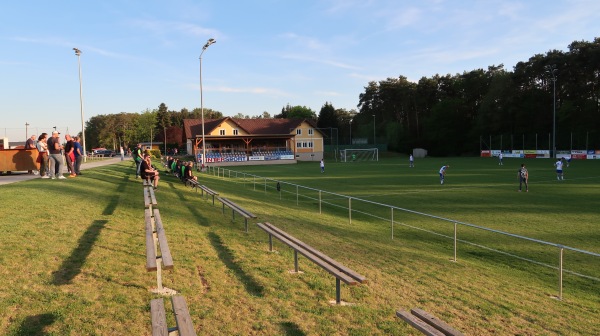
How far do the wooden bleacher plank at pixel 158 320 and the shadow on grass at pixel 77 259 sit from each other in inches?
65.7

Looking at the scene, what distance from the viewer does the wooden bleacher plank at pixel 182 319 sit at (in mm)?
3578

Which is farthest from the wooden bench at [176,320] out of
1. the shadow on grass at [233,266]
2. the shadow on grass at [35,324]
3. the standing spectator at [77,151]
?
the standing spectator at [77,151]

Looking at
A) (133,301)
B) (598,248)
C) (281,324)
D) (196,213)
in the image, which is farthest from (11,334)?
(598,248)

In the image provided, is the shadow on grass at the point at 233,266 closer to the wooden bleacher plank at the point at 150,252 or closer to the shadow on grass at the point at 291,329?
the shadow on grass at the point at 291,329

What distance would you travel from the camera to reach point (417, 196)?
20.0m

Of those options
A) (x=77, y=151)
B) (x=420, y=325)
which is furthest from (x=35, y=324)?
(x=77, y=151)

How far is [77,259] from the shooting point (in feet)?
18.9

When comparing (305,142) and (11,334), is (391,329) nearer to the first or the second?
(11,334)

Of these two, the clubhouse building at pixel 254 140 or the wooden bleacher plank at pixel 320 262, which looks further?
the clubhouse building at pixel 254 140

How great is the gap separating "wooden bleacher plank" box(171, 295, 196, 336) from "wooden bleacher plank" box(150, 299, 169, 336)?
0.37 ft

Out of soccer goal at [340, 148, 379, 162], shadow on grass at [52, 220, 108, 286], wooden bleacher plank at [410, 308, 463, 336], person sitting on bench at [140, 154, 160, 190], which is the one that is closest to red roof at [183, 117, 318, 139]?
soccer goal at [340, 148, 379, 162]

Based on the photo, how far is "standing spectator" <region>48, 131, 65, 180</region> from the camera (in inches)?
545

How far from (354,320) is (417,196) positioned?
1608cm

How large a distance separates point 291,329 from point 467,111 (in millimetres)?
94831
